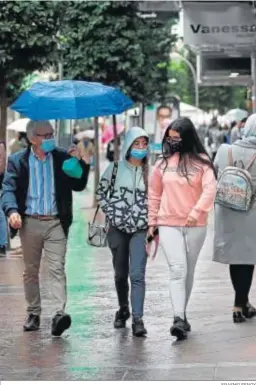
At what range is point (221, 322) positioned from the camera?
10.0 m

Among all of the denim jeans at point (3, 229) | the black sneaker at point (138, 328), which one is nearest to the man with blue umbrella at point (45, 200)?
the denim jeans at point (3, 229)

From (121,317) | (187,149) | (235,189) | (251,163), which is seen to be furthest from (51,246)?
(251,163)

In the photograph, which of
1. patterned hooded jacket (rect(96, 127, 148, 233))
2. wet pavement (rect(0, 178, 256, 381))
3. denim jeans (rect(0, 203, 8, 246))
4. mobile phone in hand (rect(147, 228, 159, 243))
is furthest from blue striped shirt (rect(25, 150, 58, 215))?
wet pavement (rect(0, 178, 256, 381))

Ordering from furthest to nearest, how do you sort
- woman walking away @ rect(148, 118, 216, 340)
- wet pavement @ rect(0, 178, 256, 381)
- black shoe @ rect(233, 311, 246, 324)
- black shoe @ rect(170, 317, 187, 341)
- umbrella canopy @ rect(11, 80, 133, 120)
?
black shoe @ rect(233, 311, 246, 324) → umbrella canopy @ rect(11, 80, 133, 120) → woman walking away @ rect(148, 118, 216, 340) → black shoe @ rect(170, 317, 187, 341) → wet pavement @ rect(0, 178, 256, 381)

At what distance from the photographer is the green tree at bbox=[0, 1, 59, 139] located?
15938mm

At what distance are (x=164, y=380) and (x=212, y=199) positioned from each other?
6.27 feet

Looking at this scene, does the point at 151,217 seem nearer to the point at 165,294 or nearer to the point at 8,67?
the point at 165,294

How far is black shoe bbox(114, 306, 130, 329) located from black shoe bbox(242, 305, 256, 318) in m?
1.03

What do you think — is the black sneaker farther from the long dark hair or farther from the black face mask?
the black face mask

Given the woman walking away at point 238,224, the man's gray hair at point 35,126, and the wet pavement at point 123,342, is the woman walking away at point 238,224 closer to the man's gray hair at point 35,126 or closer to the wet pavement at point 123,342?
the wet pavement at point 123,342

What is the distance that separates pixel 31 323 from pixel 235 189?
2065 mm

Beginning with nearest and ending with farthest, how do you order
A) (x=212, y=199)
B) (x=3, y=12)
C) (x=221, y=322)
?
(x=212, y=199) → (x=221, y=322) → (x=3, y=12)

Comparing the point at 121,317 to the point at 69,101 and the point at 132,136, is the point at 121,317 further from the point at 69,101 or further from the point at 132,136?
the point at 69,101

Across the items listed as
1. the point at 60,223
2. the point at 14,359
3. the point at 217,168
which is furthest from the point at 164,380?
the point at 217,168
